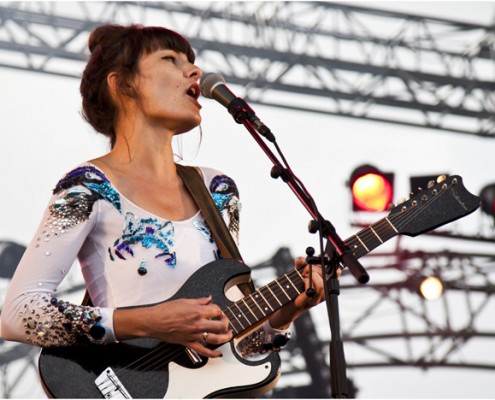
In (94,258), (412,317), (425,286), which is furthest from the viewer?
(412,317)

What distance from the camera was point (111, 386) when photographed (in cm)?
261

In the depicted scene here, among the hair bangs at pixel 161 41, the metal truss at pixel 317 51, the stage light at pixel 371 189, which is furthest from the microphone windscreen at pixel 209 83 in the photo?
the metal truss at pixel 317 51

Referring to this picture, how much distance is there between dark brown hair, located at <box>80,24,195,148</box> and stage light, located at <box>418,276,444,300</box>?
4.22 metres

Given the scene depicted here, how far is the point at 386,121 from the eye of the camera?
7129 mm

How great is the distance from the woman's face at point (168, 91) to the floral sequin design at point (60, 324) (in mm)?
631

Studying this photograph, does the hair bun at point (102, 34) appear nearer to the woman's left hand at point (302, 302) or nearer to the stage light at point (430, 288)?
the woman's left hand at point (302, 302)

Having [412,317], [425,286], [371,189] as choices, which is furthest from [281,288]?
[412,317]

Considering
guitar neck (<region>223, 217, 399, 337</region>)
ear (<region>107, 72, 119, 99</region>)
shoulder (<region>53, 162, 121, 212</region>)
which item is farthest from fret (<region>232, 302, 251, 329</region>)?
ear (<region>107, 72, 119, 99</region>)

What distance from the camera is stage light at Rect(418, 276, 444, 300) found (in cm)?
705

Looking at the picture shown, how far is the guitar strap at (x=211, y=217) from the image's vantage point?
9.48ft

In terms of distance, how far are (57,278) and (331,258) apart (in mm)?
785

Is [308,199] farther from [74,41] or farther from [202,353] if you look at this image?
[74,41]

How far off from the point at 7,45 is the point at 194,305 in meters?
4.41

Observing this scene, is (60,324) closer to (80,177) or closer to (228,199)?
(80,177)
